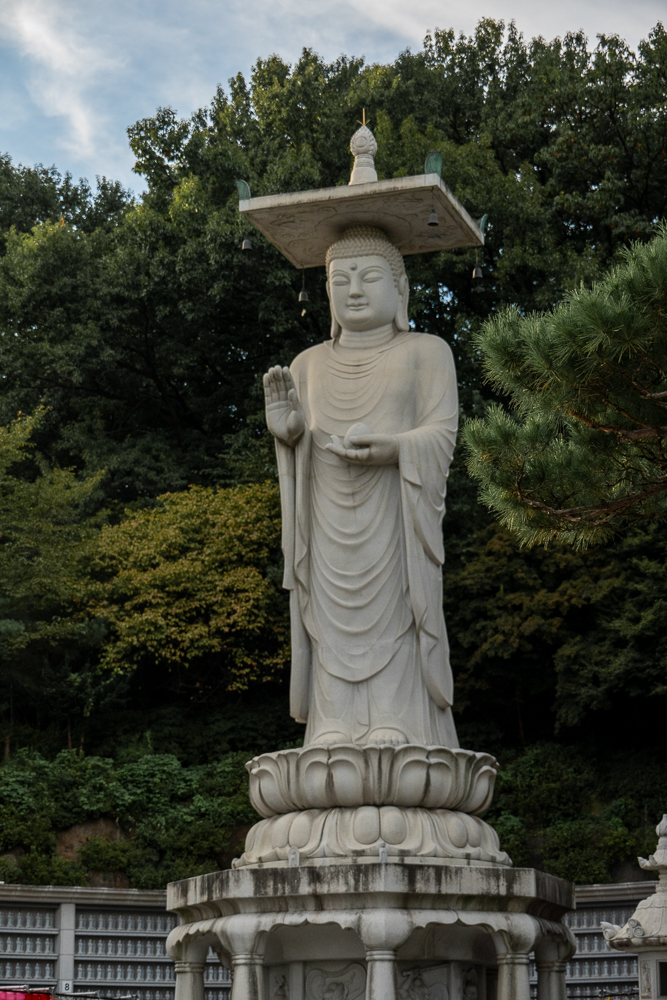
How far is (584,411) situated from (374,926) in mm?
3619

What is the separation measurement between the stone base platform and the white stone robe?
98 cm

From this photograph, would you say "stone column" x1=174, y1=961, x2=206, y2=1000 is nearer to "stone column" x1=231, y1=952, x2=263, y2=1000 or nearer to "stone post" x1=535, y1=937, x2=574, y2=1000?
"stone column" x1=231, y1=952, x2=263, y2=1000

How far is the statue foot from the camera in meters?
7.17

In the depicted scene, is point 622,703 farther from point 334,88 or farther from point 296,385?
point 334,88

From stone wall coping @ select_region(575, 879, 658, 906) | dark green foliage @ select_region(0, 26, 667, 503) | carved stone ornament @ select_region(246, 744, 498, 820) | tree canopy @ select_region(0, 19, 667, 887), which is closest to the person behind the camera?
carved stone ornament @ select_region(246, 744, 498, 820)

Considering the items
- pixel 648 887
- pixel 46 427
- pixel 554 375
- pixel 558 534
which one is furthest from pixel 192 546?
pixel 554 375

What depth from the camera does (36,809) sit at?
50.2 feet

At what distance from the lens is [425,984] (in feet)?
22.2

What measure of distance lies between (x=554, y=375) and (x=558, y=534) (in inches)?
63.3

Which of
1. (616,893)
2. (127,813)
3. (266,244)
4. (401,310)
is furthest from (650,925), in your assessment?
(266,244)

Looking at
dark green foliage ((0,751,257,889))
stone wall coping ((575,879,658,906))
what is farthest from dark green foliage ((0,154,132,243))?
stone wall coping ((575,879,658,906))

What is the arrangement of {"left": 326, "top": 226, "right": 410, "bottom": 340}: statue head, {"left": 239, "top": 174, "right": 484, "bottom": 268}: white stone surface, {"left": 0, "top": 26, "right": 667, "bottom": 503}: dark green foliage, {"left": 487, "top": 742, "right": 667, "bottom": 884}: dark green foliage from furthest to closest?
1. {"left": 0, "top": 26, "right": 667, "bottom": 503}: dark green foliage
2. {"left": 487, "top": 742, "right": 667, "bottom": 884}: dark green foliage
3. {"left": 326, "top": 226, "right": 410, "bottom": 340}: statue head
4. {"left": 239, "top": 174, "right": 484, "bottom": 268}: white stone surface

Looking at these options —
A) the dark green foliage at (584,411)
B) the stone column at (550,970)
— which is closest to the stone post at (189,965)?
the stone column at (550,970)

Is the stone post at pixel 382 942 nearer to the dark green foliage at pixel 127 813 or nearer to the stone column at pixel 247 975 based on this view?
the stone column at pixel 247 975
